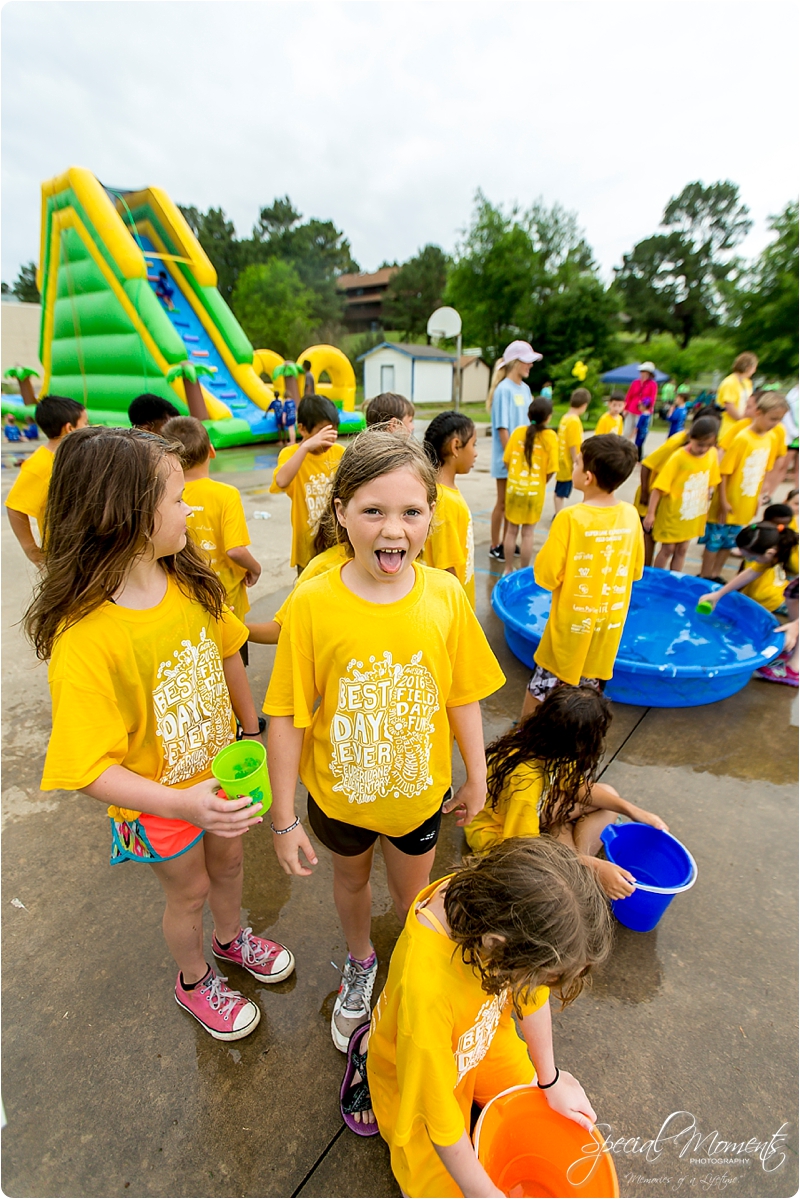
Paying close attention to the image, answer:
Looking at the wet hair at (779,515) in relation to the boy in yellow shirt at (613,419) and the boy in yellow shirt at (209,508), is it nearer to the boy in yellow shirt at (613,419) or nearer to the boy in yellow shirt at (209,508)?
the boy in yellow shirt at (613,419)

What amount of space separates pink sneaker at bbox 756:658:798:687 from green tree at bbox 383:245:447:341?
5521 centimetres

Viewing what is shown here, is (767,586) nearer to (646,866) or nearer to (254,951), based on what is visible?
(646,866)

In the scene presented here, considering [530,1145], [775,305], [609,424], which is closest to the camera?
[530,1145]

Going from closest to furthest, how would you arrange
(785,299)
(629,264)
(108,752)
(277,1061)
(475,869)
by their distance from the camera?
(475,869) < (108,752) < (277,1061) < (785,299) < (629,264)

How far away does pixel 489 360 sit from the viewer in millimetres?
36188

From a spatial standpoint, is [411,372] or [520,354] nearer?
[520,354]

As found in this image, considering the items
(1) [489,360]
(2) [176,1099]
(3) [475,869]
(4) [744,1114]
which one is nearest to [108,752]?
(3) [475,869]

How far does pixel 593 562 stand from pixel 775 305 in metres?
26.9

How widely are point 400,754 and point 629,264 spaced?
61539 millimetres

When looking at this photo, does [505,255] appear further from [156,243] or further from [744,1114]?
[744,1114]

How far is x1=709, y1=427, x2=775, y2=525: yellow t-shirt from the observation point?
15.7ft

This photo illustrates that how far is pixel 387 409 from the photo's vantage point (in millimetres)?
2814

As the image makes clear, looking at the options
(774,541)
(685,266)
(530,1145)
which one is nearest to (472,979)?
(530,1145)

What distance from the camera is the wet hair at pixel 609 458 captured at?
2582mm
